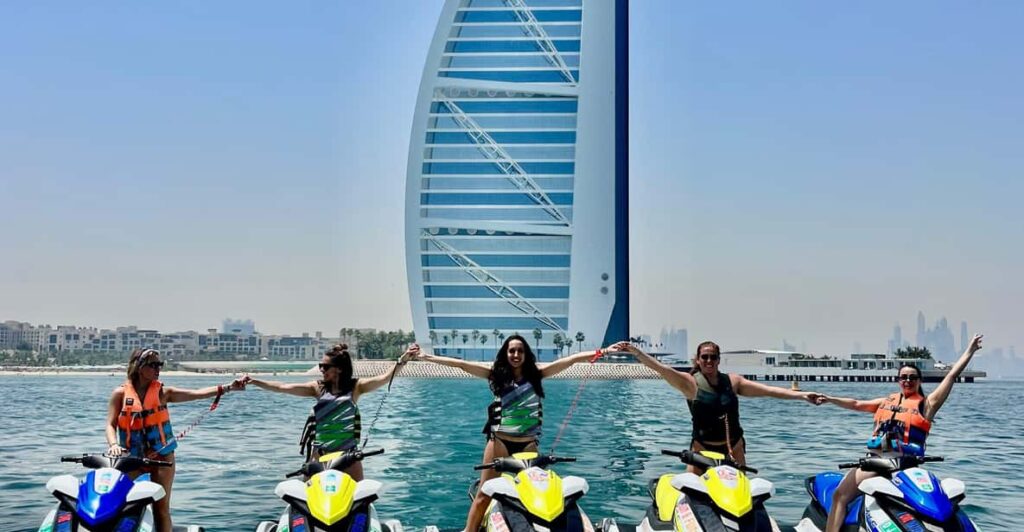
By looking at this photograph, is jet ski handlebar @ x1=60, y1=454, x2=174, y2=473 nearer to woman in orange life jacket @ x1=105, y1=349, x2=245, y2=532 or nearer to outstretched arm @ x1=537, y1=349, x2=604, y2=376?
woman in orange life jacket @ x1=105, y1=349, x2=245, y2=532

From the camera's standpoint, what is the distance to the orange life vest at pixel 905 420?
7562 millimetres

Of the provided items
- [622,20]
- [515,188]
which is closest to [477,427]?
[515,188]

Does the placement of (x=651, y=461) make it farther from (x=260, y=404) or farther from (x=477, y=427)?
(x=260, y=404)

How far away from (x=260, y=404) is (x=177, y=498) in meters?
28.7

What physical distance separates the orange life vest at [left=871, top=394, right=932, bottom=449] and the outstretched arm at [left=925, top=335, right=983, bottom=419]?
2.4 inches

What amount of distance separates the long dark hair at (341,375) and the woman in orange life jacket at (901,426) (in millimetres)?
3866

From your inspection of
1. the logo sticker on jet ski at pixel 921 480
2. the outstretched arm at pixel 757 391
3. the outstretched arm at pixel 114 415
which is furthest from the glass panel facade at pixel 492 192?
the logo sticker on jet ski at pixel 921 480

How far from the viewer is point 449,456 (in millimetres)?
18766

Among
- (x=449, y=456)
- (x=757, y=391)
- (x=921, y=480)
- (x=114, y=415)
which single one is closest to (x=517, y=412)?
(x=757, y=391)

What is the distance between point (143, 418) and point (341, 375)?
1.51 metres

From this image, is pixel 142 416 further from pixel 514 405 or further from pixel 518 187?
pixel 518 187

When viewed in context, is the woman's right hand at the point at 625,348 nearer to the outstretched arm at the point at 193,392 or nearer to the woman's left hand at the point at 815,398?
the woman's left hand at the point at 815,398

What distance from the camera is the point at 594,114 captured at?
104 m

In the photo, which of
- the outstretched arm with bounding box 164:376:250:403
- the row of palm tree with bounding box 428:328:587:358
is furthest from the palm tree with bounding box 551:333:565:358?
the outstretched arm with bounding box 164:376:250:403
